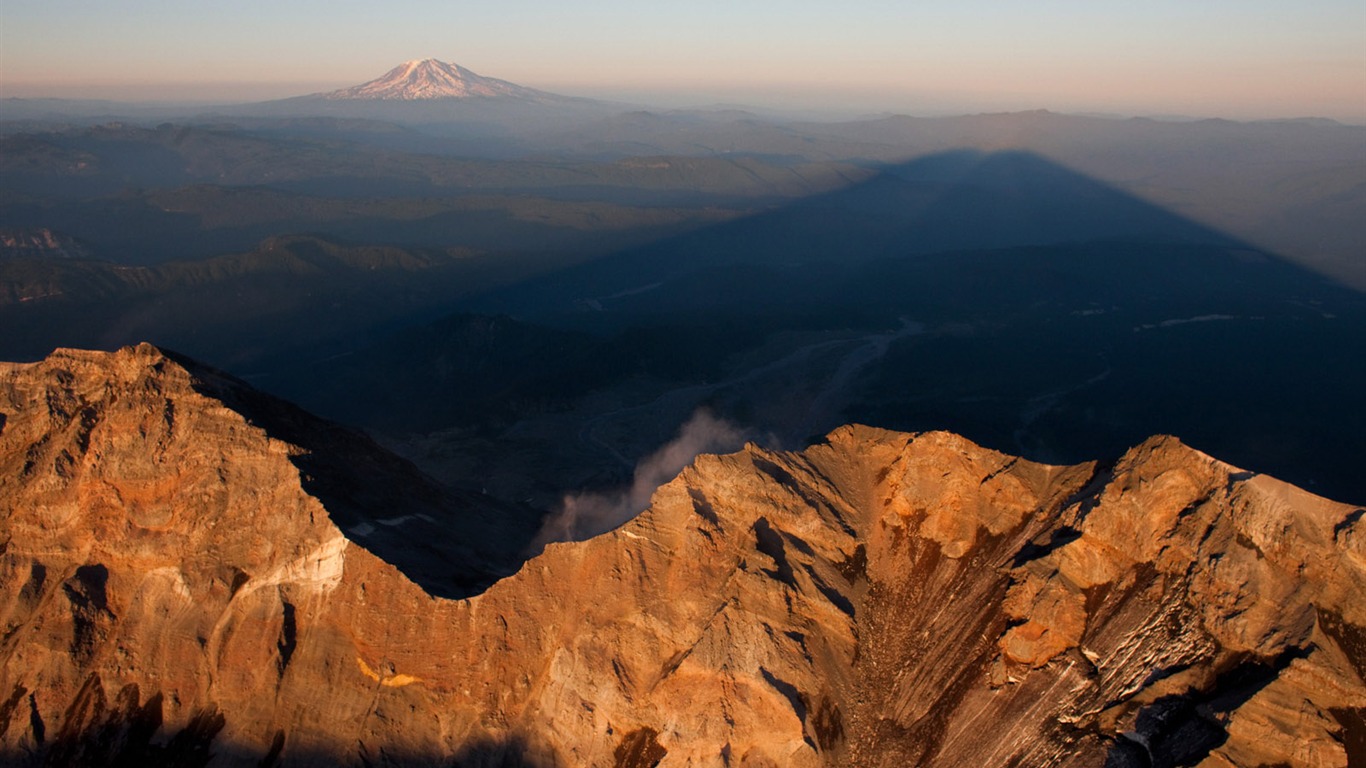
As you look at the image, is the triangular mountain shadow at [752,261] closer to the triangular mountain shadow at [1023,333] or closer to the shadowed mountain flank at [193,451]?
the triangular mountain shadow at [1023,333]

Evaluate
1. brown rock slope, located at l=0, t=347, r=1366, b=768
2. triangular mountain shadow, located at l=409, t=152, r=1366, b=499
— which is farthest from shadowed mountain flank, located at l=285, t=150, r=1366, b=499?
brown rock slope, located at l=0, t=347, r=1366, b=768

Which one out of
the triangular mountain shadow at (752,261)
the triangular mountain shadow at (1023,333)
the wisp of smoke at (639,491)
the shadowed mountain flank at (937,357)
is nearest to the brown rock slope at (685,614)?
the wisp of smoke at (639,491)

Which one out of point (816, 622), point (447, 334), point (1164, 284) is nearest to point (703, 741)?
point (816, 622)

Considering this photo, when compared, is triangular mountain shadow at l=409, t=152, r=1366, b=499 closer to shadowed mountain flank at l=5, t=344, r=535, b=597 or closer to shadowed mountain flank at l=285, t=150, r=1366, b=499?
shadowed mountain flank at l=285, t=150, r=1366, b=499

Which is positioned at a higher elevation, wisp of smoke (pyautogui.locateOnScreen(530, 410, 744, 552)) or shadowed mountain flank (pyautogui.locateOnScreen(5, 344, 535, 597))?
shadowed mountain flank (pyautogui.locateOnScreen(5, 344, 535, 597))

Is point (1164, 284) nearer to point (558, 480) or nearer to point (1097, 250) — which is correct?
point (1097, 250)

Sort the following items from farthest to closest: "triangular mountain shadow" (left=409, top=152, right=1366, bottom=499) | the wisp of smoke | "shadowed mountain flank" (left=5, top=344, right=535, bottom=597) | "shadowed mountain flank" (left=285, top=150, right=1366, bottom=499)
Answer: "triangular mountain shadow" (left=409, top=152, right=1366, bottom=499) → "shadowed mountain flank" (left=285, top=150, right=1366, bottom=499) → the wisp of smoke → "shadowed mountain flank" (left=5, top=344, right=535, bottom=597)
